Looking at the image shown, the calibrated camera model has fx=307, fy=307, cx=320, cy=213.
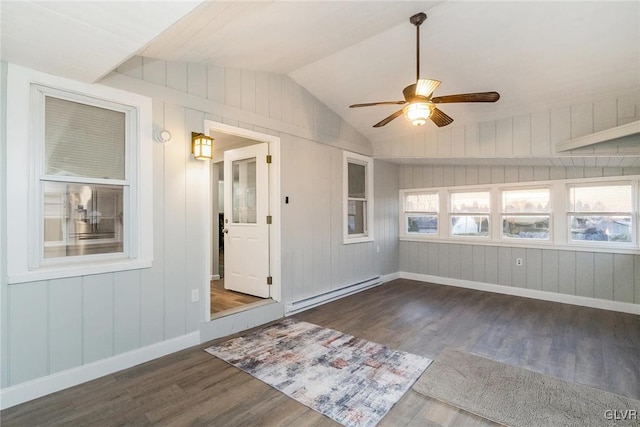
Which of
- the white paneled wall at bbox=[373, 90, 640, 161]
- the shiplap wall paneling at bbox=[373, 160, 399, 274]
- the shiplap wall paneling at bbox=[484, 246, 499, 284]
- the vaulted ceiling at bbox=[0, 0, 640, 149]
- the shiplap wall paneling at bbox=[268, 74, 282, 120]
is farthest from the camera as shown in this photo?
the shiplap wall paneling at bbox=[373, 160, 399, 274]

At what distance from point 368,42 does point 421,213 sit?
3.76 m

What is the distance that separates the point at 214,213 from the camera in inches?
228

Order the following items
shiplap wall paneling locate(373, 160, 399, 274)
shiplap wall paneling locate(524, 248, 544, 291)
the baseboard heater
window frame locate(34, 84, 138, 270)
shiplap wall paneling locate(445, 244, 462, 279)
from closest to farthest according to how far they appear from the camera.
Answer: window frame locate(34, 84, 138, 270), the baseboard heater, shiplap wall paneling locate(524, 248, 544, 291), shiplap wall paneling locate(445, 244, 462, 279), shiplap wall paneling locate(373, 160, 399, 274)

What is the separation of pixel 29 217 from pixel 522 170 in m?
6.06

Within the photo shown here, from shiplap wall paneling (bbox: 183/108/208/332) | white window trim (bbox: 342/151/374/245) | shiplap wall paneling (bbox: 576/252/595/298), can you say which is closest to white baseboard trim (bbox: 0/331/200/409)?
shiplap wall paneling (bbox: 183/108/208/332)

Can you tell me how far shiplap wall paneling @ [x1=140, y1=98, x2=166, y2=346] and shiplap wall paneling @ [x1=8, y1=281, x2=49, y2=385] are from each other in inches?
25.6

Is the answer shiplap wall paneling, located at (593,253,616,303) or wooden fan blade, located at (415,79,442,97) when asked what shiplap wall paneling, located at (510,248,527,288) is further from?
wooden fan blade, located at (415,79,442,97)

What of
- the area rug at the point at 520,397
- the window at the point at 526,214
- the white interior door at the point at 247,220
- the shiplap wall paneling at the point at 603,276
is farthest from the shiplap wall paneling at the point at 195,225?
the shiplap wall paneling at the point at 603,276

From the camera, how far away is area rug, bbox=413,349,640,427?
6.49ft

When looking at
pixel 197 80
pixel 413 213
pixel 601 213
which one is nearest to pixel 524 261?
pixel 601 213

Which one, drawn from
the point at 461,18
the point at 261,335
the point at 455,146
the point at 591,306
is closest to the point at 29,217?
the point at 261,335

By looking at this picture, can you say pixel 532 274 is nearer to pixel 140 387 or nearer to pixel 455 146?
pixel 455 146

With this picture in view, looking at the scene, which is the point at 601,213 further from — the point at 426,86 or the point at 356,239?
the point at 426,86

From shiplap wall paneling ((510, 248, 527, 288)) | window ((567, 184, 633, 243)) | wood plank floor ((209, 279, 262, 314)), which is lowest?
wood plank floor ((209, 279, 262, 314))
